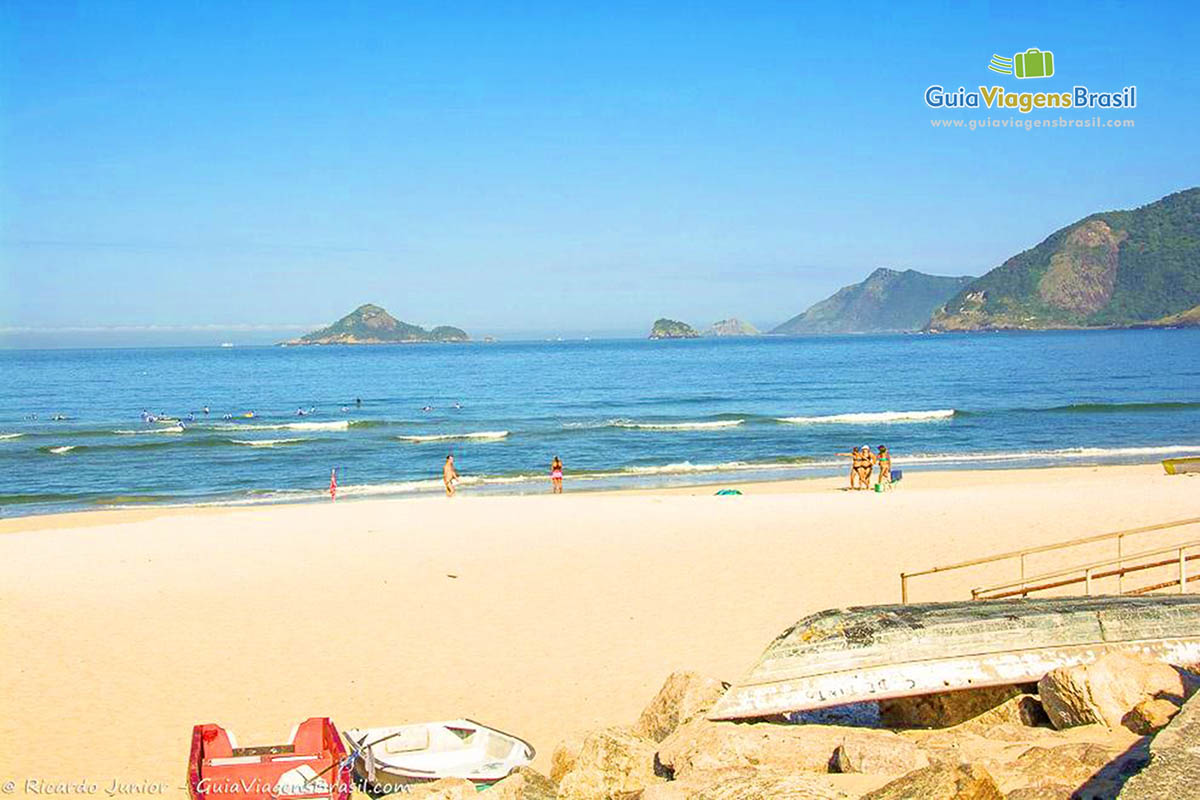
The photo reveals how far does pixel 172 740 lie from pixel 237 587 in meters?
6.75

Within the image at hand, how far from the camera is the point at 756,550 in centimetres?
1891

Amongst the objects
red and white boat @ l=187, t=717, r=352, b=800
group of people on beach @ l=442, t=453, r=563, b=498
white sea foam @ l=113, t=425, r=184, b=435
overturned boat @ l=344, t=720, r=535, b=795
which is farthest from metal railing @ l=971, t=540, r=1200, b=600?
white sea foam @ l=113, t=425, r=184, b=435

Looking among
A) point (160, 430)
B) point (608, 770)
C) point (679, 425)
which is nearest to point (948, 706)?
point (608, 770)

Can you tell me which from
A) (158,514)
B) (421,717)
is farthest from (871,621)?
(158,514)

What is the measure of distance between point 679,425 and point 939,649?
4165 cm

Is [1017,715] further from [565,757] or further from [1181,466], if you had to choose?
[1181,466]

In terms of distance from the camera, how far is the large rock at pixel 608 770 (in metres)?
7.27

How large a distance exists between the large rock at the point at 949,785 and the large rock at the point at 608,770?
7.67ft

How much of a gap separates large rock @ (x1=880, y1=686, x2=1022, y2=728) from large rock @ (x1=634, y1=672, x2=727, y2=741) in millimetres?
1375

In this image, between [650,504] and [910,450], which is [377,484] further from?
[910,450]

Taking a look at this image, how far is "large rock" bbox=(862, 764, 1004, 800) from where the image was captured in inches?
203

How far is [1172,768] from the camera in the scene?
4922 millimetres

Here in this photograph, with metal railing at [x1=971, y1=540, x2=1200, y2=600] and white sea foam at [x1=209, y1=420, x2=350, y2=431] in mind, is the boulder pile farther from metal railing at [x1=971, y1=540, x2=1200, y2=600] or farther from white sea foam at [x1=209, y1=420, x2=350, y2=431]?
white sea foam at [x1=209, y1=420, x2=350, y2=431]

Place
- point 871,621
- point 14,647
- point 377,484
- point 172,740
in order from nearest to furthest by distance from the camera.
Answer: point 871,621 → point 172,740 → point 14,647 → point 377,484
